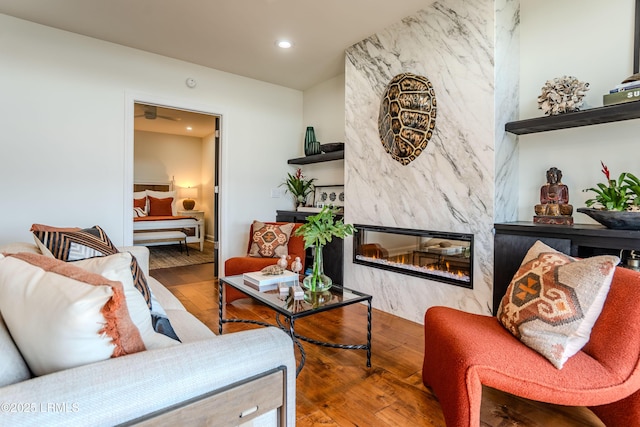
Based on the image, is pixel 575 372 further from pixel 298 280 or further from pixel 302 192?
pixel 302 192

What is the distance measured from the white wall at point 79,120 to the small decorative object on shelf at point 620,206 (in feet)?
11.7

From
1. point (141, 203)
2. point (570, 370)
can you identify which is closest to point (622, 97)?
point (570, 370)

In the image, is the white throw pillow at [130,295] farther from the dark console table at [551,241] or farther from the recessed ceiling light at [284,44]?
the recessed ceiling light at [284,44]

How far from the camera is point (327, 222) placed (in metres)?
2.20

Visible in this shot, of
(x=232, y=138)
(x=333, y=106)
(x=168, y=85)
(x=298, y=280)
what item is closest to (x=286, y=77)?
(x=333, y=106)

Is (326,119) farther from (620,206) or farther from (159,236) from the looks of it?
(159,236)

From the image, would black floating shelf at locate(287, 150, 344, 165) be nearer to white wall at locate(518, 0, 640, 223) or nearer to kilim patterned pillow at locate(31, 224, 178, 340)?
white wall at locate(518, 0, 640, 223)

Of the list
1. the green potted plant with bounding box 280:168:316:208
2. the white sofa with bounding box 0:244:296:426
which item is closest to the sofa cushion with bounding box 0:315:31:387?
the white sofa with bounding box 0:244:296:426

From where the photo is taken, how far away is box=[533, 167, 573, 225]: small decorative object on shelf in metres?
2.19

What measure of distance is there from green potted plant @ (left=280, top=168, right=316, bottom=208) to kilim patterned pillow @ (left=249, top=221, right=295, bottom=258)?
950mm

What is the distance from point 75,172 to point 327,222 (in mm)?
2674

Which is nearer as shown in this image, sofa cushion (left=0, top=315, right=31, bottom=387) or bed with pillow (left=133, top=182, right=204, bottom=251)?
sofa cushion (left=0, top=315, right=31, bottom=387)

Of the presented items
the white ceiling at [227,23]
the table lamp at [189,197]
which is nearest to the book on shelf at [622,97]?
the white ceiling at [227,23]

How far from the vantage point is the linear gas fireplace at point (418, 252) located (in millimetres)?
2588
